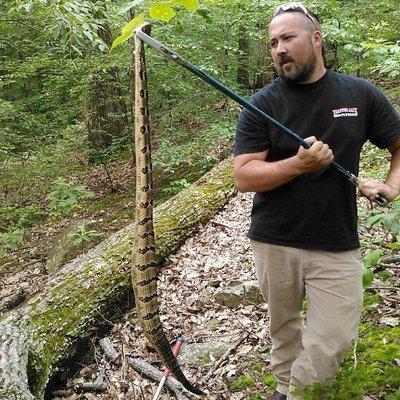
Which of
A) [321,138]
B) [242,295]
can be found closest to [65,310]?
[242,295]

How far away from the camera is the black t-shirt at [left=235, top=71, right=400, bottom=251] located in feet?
7.84

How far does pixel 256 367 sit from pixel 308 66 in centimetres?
241

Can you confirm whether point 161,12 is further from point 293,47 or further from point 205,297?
point 205,297

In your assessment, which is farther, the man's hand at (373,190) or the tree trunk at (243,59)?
the tree trunk at (243,59)

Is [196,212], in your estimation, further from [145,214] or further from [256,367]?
[145,214]

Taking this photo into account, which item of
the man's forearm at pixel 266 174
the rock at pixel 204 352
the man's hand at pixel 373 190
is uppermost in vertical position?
the man's forearm at pixel 266 174

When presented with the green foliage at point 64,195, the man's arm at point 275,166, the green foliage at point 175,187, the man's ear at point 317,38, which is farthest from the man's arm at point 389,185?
the green foliage at point 64,195

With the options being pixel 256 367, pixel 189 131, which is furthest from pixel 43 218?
pixel 256 367

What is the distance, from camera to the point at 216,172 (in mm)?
7867

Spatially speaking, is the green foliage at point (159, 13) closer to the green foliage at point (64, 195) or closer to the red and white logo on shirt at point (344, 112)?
the red and white logo on shirt at point (344, 112)

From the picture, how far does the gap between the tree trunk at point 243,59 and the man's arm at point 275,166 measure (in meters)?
7.68

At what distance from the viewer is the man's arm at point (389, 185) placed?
2.28 meters

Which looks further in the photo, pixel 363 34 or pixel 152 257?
pixel 363 34

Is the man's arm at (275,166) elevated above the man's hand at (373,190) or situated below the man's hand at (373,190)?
above
